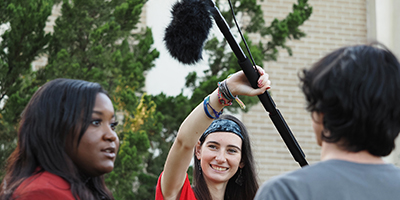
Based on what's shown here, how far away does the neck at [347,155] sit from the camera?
1.44 m

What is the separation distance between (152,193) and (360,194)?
4398mm

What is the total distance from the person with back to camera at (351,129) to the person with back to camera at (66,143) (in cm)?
65

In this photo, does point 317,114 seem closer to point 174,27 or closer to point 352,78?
point 352,78

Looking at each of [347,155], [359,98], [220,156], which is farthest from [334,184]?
[220,156]

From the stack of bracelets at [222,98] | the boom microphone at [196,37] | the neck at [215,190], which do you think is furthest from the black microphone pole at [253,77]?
the neck at [215,190]

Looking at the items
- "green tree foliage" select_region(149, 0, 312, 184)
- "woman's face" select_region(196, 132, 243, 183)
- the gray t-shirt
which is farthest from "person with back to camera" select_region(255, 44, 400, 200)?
"green tree foliage" select_region(149, 0, 312, 184)

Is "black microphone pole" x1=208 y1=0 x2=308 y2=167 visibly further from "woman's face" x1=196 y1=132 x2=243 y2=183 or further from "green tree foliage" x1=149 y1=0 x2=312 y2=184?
"green tree foliage" x1=149 y1=0 x2=312 y2=184

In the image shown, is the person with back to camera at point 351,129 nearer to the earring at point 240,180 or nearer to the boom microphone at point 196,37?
the boom microphone at point 196,37

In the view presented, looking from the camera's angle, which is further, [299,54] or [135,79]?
[299,54]

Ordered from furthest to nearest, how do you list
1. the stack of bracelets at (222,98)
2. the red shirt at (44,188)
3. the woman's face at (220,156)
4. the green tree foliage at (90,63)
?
the green tree foliage at (90,63) → the woman's face at (220,156) → the stack of bracelets at (222,98) → the red shirt at (44,188)

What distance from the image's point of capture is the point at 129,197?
529 cm

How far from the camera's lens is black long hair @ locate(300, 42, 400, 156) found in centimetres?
139

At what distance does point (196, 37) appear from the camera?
7.80ft

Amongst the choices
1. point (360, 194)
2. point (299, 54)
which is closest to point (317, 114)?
point (360, 194)
